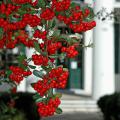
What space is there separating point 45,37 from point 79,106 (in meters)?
16.3

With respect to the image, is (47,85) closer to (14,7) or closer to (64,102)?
(14,7)

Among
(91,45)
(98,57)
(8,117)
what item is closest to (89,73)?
(98,57)

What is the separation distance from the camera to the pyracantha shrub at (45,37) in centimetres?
363

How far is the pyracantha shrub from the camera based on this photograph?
11.9ft

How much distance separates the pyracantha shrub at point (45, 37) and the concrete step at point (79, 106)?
50.6 ft

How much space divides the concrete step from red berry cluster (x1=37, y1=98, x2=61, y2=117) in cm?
1559

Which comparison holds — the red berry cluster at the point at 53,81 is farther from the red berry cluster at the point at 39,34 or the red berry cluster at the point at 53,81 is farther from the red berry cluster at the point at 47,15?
the red berry cluster at the point at 47,15

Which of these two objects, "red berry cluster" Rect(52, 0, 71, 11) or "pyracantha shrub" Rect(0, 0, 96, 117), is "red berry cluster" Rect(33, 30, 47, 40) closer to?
"pyracantha shrub" Rect(0, 0, 96, 117)

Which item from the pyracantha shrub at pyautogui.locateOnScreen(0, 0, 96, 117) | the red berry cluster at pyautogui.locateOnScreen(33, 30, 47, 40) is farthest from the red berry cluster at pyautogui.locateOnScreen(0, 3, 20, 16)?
the red berry cluster at pyautogui.locateOnScreen(33, 30, 47, 40)

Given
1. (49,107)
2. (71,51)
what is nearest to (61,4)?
(71,51)

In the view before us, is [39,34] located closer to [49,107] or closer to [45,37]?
[45,37]

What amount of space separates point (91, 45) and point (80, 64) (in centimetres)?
2056

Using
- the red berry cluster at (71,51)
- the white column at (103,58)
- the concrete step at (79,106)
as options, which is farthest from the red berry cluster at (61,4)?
the white column at (103,58)

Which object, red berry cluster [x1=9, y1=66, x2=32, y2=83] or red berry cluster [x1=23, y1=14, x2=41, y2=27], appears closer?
red berry cluster [x1=23, y1=14, x2=41, y2=27]
